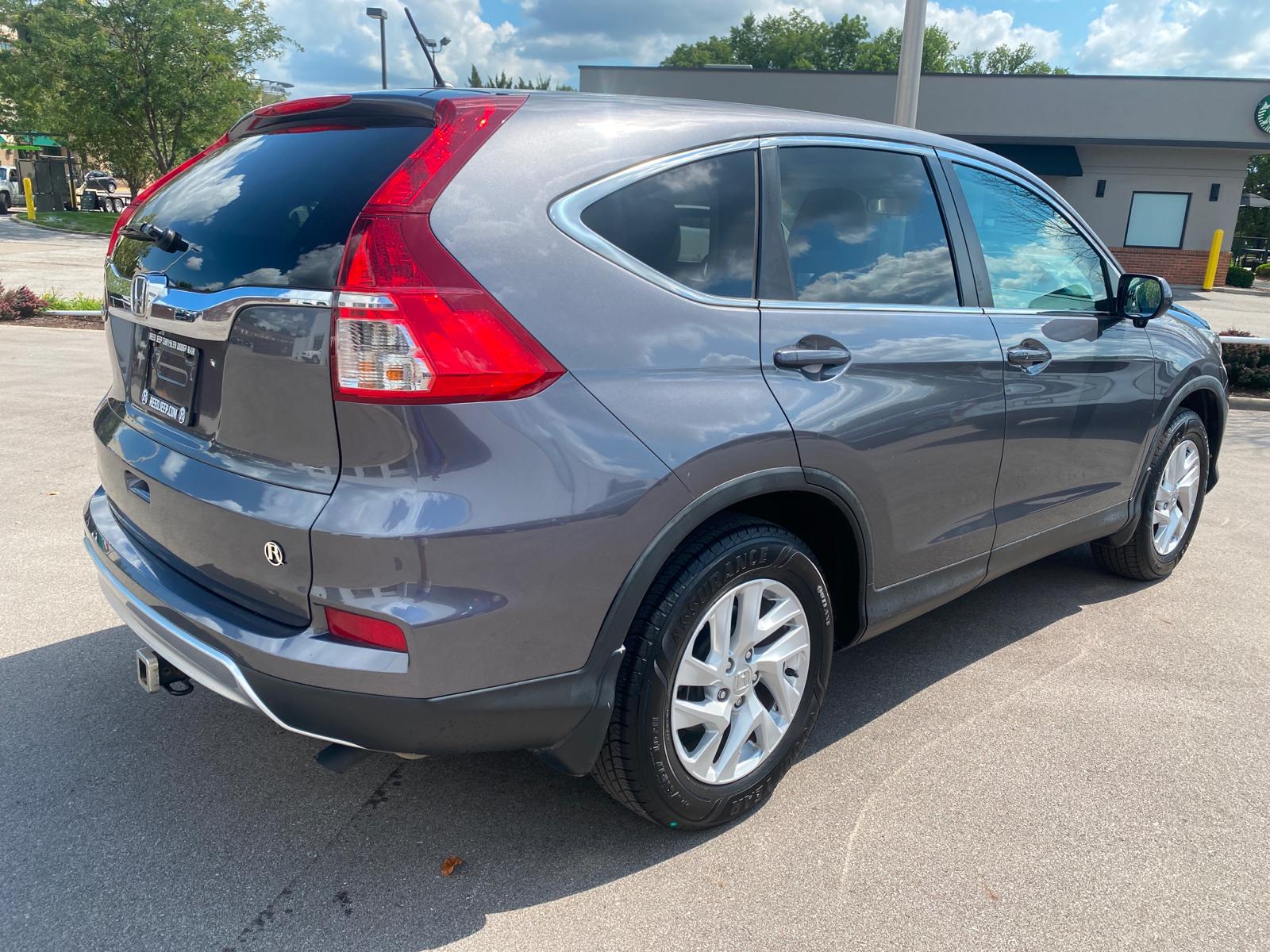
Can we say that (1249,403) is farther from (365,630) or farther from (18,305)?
(18,305)

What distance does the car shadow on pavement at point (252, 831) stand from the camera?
2248 millimetres

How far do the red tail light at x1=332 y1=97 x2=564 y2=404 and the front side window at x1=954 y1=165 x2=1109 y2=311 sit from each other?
78.5 inches

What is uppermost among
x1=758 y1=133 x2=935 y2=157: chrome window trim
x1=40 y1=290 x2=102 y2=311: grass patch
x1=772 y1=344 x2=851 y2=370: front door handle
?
x1=758 y1=133 x2=935 y2=157: chrome window trim

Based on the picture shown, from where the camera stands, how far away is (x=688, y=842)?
260 centimetres

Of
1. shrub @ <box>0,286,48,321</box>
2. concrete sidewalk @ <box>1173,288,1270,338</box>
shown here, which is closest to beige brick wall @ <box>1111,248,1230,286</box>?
concrete sidewalk @ <box>1173,288,1270,338</box>

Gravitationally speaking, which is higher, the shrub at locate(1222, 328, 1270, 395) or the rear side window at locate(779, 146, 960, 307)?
the rear side window at locate(779, 146, 960, 307)

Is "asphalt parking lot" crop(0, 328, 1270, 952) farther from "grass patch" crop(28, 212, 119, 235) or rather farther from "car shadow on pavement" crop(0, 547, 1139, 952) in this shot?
"grass patch" crop(28, 212, 119, 235)

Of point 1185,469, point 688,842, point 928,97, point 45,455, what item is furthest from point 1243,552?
point 928,97

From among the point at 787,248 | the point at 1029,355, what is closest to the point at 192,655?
the point at 787,248

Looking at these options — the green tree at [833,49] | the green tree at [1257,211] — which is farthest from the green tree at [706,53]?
the green tree at [1257,211]

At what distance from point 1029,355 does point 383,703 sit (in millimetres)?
2406

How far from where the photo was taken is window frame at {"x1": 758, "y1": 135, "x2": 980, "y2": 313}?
255cm

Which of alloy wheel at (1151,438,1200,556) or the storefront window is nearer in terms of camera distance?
alloy wheel at (1151,438,1200,556)

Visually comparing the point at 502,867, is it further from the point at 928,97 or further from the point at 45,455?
the point at 928,97
